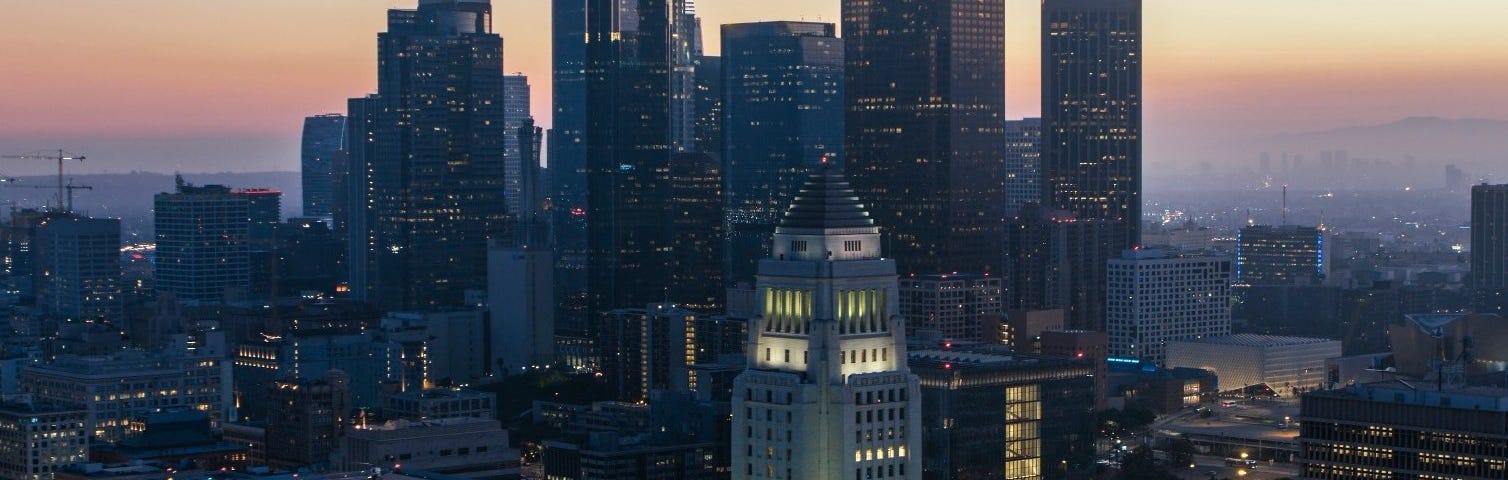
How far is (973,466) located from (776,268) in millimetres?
60717

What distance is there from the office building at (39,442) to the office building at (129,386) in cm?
865

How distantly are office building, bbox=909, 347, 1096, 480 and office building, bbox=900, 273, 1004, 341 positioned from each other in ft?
157

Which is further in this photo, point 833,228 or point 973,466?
point 973,466

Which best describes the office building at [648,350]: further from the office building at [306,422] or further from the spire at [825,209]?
the spire at [825,209]

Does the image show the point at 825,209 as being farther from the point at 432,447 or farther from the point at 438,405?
the point at 438,405

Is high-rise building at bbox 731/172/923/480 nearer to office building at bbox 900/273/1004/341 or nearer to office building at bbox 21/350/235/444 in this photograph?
office building at bbox 21/350/235/444

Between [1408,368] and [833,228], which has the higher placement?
[833,228]

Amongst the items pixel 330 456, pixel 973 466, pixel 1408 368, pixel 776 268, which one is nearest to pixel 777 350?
pixel 776 268

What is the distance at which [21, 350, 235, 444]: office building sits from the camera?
159375mm

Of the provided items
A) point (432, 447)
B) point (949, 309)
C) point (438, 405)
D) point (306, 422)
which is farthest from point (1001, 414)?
point (949, 309)

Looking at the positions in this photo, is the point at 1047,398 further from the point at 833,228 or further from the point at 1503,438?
the point at 833,228

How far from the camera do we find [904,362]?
73688 mm

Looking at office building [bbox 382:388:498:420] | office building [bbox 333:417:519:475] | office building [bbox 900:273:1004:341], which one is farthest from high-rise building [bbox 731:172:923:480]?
office building [bbox 900:273:1004:341]

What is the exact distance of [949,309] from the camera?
193750 millimetres
